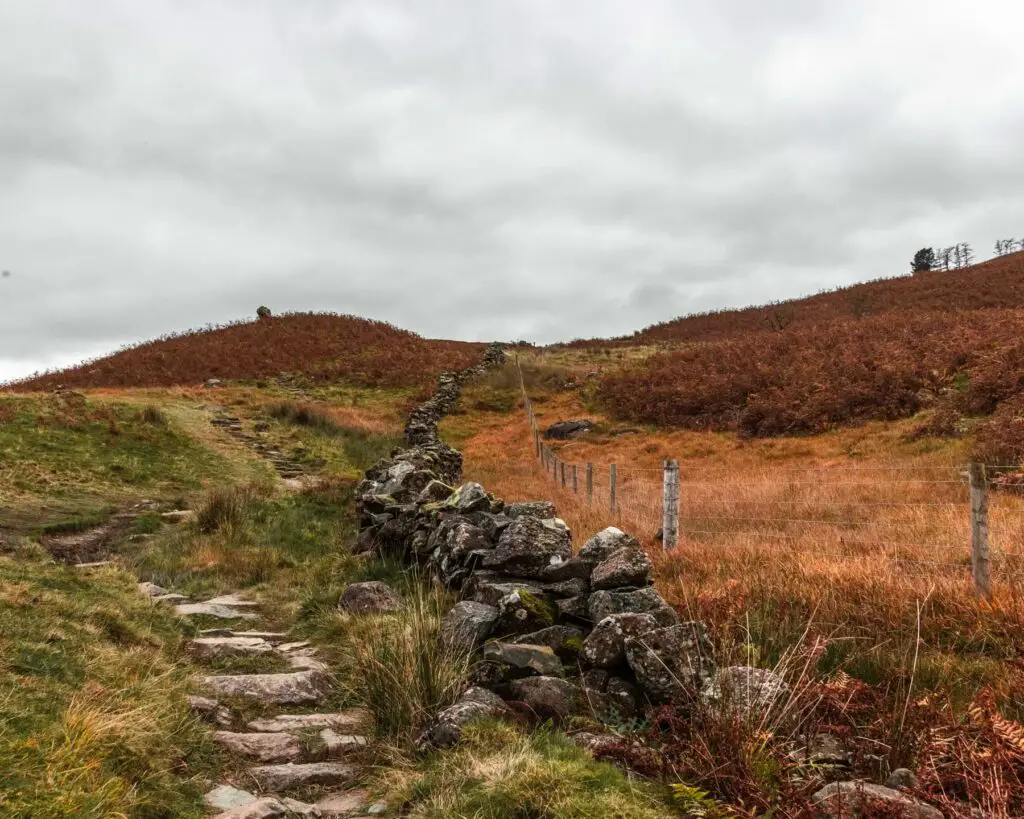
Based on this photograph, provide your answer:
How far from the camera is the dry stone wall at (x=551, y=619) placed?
4.36 meters

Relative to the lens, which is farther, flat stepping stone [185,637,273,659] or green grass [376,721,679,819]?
flat stepping stone [185,637,273,659]

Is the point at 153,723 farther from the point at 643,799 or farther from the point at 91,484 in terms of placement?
the point at 91,484

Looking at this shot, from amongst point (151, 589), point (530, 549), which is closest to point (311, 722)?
point (530, 549)

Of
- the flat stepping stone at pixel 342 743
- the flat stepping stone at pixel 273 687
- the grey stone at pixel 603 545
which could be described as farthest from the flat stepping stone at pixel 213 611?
the grey stone at pixel 603 545

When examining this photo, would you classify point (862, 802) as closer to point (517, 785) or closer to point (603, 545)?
point (517, 785)

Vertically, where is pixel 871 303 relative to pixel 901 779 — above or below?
above

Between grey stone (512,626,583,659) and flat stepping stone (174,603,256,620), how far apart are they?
3.37 meters

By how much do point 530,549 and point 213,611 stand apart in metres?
3.41

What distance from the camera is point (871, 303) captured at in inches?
1654

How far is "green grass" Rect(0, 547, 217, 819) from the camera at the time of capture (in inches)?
121

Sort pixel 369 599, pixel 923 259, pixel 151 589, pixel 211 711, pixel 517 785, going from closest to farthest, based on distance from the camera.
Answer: pixel 517 785, pixel 211 711, pixel 369 599, pixel 151 589, pixel 923 259

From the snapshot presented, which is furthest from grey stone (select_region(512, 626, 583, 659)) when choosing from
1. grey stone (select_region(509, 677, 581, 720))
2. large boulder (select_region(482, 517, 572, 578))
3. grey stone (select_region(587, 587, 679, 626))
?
large boulder (select_region(482, 517, 572, 578))

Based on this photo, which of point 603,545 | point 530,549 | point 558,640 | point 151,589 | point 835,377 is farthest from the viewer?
point 835,377

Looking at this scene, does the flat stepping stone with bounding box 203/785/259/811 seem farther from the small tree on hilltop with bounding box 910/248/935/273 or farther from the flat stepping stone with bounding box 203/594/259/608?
the small tree on hilltop with bounding box 910/248/935/273
